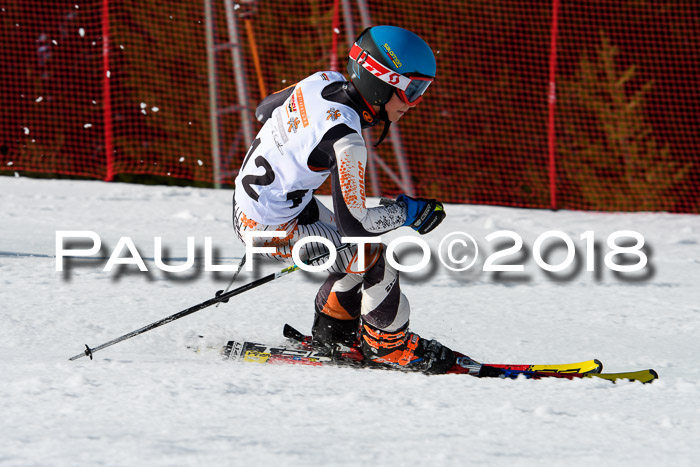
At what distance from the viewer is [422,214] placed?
11.4 feet

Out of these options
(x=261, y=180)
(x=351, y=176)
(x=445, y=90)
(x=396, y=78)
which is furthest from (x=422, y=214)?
(x=445, y=90)

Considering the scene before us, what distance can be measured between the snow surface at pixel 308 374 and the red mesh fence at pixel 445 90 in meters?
5.21

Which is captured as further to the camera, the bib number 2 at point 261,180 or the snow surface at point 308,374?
the bib number 2 at point 261,180

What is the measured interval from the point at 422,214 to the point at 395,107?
1.58ft

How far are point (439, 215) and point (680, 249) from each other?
14.6ft

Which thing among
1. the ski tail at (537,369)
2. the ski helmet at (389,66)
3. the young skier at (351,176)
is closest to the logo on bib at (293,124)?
the young skier at (351,176)

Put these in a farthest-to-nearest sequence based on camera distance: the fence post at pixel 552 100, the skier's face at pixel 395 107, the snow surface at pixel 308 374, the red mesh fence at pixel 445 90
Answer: the red mesh fence at pixel 445 90, the fence post at pixel 552 100, the skier's face at pixel 395 107, the snow surface at pixel 308 374

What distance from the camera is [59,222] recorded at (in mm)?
6895

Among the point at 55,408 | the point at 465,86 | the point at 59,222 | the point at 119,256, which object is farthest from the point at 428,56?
the point at 465,86

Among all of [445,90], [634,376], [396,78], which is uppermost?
[445,90]

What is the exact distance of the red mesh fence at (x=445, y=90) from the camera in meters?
12.1

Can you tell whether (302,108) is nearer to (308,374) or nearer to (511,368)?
(308,374)

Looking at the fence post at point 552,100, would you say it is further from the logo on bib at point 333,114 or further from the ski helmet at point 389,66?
the logo on bib at point 333,114

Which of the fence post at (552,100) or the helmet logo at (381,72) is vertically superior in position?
the fence post at (552,100)
